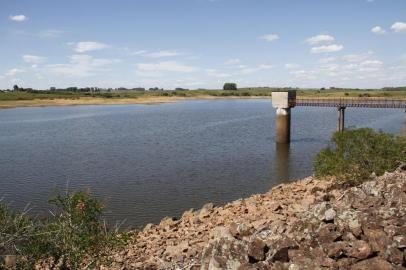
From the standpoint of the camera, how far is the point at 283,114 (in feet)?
198

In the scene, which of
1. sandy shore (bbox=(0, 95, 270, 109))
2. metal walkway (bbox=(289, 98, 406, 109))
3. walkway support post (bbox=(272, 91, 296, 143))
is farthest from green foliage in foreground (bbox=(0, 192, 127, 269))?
sandy shore (bbox=(0, 95, 270, 109))

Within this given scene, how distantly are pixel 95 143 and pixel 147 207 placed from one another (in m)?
34.9

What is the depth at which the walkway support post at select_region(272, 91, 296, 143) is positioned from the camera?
197 feet

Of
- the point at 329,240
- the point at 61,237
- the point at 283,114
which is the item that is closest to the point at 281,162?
the point at 283,114

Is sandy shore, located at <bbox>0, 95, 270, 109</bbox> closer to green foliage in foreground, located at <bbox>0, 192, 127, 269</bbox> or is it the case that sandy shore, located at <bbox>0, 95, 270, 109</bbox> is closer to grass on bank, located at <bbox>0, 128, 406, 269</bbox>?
grass on bank, located at <bbox>0, 128, 406, 269</bbox>

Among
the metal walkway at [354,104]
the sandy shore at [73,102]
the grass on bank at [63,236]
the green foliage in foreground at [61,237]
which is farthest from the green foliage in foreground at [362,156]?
the sandy shore at [73,102]

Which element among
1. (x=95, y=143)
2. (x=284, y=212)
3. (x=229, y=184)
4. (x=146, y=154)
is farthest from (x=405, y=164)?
(x=95, y=143)

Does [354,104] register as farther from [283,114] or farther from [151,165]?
[151,165]

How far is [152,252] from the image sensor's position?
20.6 metres

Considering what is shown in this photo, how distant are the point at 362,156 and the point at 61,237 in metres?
20.2

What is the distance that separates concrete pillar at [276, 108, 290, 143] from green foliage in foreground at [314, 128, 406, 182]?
2970cm

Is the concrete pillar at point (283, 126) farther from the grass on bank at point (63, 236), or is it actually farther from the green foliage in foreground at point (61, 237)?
the green foliage in foreground at point (61, 237)

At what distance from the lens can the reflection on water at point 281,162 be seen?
41.4 meters

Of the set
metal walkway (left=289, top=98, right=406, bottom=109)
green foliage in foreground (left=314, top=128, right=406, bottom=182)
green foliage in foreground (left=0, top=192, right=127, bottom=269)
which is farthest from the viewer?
metal walkway (left=289, top=98, right=406, bottom=109)
